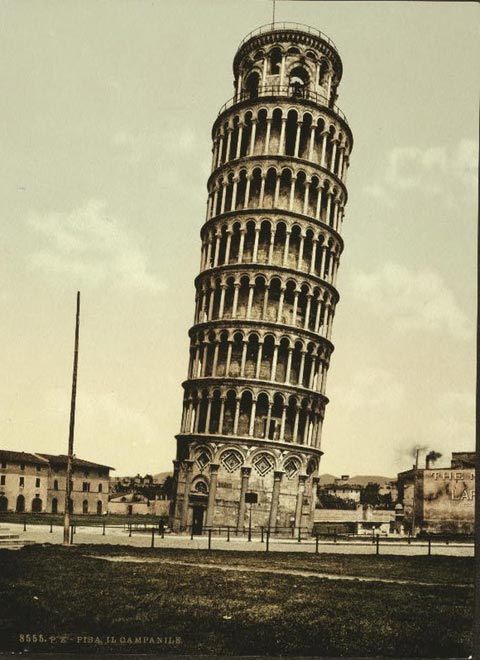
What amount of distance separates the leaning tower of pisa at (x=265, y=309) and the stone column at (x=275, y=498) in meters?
0.04

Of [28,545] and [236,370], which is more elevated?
[236,370]

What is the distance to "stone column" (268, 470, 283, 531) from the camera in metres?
28.9

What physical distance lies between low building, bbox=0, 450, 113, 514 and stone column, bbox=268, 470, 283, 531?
6.65 m

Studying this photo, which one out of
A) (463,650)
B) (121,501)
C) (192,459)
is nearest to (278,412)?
(192,459)

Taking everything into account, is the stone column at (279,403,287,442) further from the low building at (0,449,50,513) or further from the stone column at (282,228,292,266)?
the low building at (0,449,50,513)

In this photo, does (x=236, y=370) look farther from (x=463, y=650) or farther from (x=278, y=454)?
(x=463, y=650)

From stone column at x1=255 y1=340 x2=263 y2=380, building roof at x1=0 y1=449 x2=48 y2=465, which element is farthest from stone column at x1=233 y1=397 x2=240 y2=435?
building roof at x1=0 y1=449 x2=48 y2=465

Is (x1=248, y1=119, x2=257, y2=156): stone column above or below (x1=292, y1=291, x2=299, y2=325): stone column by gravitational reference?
above

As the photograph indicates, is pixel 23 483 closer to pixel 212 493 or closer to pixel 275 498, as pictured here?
pixel 212 493

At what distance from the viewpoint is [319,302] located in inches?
1230

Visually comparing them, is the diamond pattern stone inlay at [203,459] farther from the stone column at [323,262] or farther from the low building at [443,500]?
the stone column at [323,262]

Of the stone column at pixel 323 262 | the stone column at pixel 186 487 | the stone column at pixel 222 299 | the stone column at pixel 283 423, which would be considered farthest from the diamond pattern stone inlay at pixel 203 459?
the stone column at pixel 323 262

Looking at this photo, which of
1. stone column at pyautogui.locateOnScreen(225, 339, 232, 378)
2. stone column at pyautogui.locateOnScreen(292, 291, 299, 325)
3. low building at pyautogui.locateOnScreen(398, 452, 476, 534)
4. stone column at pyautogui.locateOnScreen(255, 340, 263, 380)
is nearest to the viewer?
low building at pyautogui.locateOnScreen(398, 452, 476, 534)

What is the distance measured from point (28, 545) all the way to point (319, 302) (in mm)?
18267
